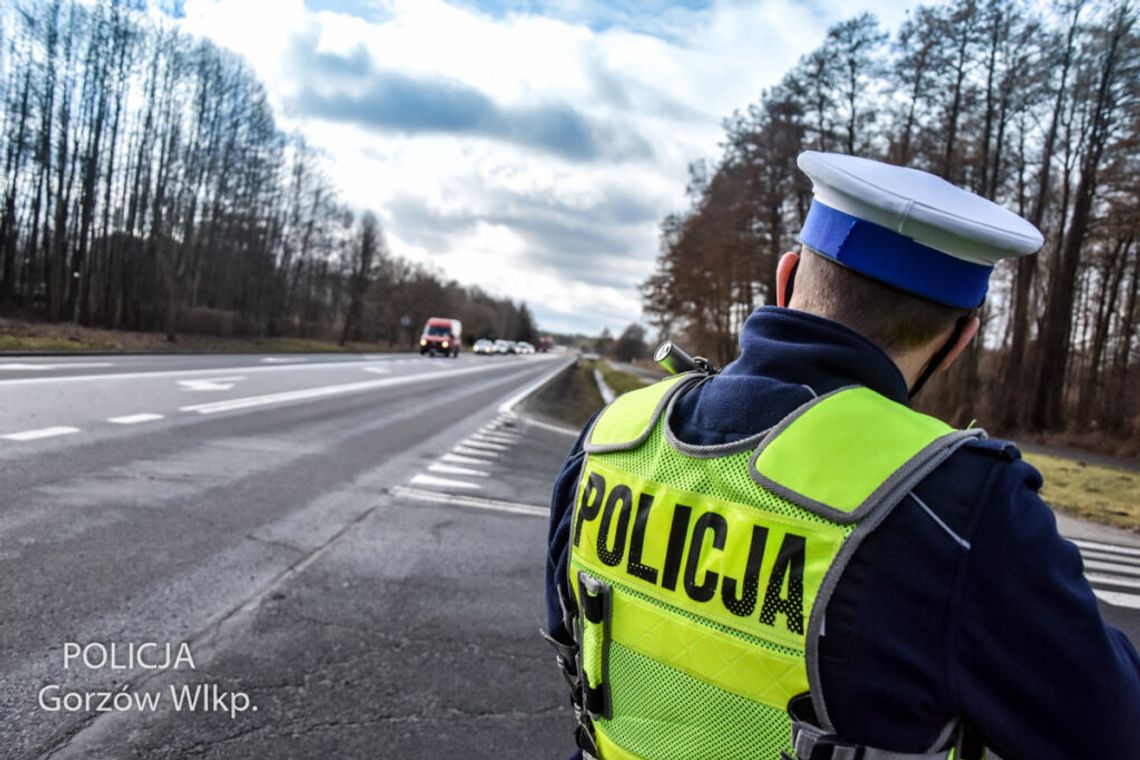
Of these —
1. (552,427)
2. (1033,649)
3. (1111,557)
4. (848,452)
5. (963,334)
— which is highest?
(963,334)

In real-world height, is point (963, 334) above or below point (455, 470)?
above

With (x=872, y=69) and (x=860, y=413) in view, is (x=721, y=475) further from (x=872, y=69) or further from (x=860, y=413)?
(x=872, y=69)

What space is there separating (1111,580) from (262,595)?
7627 millimetres

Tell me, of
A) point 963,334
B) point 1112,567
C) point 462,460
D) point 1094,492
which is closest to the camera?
point 963,334

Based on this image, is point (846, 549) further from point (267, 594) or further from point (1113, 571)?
point (1113, 571)

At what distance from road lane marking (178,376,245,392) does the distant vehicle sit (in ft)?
140

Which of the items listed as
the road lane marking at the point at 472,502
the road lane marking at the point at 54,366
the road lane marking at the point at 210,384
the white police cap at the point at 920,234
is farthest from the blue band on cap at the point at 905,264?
the road lane marking at the point at 54,366

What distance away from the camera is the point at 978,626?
1.18 metres

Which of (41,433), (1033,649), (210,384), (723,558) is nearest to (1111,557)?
(1033,649)

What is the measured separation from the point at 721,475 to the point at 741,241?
1151 inches

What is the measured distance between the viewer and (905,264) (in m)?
1.40

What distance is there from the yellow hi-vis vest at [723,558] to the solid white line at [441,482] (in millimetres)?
7136

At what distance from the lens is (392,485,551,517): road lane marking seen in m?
7.78

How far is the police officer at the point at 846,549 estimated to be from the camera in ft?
3.89
